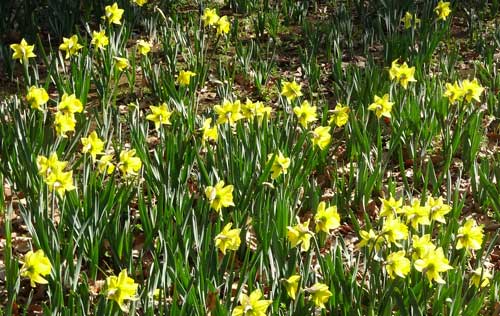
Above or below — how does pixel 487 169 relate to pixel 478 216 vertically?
above

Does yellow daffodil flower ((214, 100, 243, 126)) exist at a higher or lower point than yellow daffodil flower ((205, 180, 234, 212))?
higher

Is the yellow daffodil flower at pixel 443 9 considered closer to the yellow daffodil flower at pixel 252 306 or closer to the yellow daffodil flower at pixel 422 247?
the yellow daffodil flower at pixel 422 247

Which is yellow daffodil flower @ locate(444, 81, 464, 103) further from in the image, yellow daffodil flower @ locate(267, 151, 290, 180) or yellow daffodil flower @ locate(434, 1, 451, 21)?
yellow daffodil flower @ locate(434, 1, 451, 21)

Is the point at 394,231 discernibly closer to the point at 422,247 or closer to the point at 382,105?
the point at 422,247

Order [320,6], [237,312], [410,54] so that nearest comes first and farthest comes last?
[237,312], [410,54], [320,6]

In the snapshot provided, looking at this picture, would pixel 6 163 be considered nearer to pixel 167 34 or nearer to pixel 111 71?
pixel 111 71

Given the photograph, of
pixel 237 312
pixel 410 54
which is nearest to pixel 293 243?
pixel 237 312

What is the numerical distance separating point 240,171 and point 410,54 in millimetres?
2003

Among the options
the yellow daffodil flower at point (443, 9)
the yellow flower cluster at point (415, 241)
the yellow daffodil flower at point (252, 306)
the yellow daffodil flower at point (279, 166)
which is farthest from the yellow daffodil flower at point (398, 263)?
the yellow daffodil flower at point (443, 9)

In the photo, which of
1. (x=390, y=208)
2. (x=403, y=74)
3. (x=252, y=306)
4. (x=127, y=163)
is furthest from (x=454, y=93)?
(x=252, y=306)

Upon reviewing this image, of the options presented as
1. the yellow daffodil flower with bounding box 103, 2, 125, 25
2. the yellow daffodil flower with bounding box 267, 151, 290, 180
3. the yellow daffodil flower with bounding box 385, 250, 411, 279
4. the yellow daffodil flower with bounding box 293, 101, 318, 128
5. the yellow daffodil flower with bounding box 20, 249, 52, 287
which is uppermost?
the yellow daffodil flower with bounding box 103, 2, 125, 25

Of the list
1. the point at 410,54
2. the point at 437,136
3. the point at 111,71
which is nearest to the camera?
the point at 437,136

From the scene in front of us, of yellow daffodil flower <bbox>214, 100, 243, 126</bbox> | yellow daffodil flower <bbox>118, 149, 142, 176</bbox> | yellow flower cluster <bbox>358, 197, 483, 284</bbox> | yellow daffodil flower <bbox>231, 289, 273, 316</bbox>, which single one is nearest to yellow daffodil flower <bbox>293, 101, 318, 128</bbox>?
yellow daffodil flower <bbox>214, 100, 243, 126</bbox>

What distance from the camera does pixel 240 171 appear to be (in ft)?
9.58
